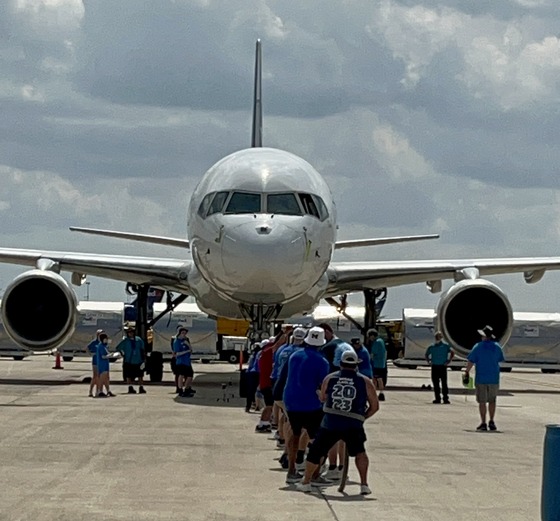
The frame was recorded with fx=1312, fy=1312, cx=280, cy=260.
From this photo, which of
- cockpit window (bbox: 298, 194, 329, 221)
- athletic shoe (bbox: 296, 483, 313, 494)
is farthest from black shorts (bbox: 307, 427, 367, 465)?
cockpit window (bbox: 298, 194, 329, 221)

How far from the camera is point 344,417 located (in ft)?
38.4

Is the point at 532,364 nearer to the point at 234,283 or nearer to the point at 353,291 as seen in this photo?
the point at 353,291

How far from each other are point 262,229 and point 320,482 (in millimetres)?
9916

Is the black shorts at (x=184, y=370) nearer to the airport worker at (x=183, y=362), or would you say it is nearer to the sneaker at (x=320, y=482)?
the airport worker at (x=183, y=362)

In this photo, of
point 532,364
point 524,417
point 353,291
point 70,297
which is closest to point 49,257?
point 70,297

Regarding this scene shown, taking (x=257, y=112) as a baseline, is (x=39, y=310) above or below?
below

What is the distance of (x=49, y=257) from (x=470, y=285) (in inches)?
355

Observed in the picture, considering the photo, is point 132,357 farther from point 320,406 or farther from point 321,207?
point 320,406

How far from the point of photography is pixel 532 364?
161 feet

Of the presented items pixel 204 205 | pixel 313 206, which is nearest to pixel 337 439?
pixel 313 206

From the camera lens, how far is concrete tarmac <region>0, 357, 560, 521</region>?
10.5 m

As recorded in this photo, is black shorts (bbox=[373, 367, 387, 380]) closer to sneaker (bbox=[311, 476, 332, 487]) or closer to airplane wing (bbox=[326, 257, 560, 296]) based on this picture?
airplane wing (bbox=[326, 257, 560, 296])

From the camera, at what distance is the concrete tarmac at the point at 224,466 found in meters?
10.5

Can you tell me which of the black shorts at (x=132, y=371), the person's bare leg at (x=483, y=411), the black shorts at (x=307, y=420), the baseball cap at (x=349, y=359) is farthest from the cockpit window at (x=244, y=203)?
the baseball cap at (x=349, y=359)
